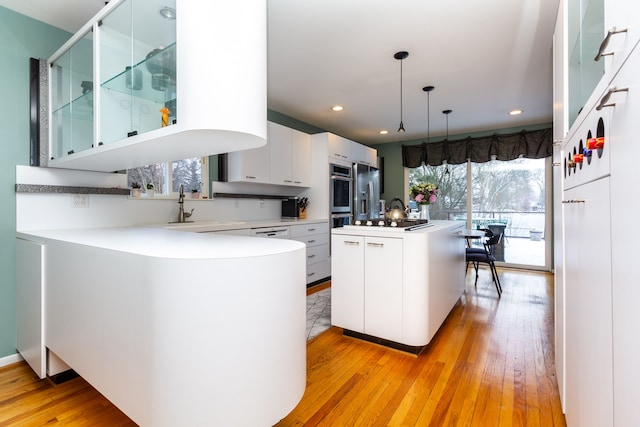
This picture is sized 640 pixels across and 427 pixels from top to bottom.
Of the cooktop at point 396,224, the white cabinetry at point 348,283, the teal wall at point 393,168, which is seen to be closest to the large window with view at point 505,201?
the teal wall at point 393,168

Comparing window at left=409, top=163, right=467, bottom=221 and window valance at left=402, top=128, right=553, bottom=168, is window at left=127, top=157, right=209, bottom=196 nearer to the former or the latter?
window valance at left=402, top=128, right=553, bottom=168

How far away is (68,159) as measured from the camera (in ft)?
6.73

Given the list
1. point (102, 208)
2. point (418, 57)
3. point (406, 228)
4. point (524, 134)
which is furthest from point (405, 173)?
point (102, 208)

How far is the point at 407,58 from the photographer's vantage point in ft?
9.62

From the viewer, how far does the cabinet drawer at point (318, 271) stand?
407 cm

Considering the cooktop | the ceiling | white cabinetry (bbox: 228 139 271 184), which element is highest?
the ceiling

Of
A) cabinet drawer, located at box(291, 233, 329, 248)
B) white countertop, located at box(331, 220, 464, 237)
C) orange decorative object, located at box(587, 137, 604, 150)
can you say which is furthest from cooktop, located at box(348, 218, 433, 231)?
cabinet drawer, located at box(291, 233, 329, 248)

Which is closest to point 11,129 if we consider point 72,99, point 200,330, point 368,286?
point 72,99

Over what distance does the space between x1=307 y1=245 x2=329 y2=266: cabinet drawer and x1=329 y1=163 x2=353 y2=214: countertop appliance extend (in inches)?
22.7

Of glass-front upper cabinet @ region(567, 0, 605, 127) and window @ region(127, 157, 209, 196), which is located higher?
glass-front upper cabinet @ region(567, 0, 605, 127)

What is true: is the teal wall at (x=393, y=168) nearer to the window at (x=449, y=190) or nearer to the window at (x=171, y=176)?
the window at (x=449, y=190)

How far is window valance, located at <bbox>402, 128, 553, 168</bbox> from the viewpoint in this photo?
16.3ft

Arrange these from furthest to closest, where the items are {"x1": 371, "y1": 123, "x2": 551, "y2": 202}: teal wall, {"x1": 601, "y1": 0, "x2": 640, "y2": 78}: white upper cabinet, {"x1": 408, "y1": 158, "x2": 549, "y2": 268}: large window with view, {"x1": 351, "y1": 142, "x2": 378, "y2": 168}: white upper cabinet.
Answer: {"x1": 371, "y1": 123, "x2": 551, "y2": 202}: teal wall
{"x1": 408, "y1": 158, "x2": 549, "y2": 268}: large window with view
{"x1": 351, "y1": 142, "x2": 378, "y2": 168}: white upper cabinet
{"x1": 601, "y1": 0, "x2": 640, "y2": 78}: white upper cabinet

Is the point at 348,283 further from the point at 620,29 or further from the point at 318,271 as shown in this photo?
the point at 620,29
